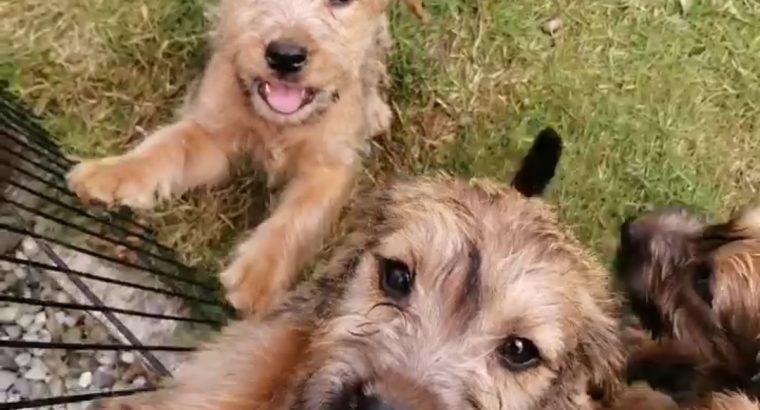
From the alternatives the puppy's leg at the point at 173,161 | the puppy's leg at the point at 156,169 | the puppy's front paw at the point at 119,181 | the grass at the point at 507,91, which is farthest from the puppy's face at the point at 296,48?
the grass at the point at 507,91

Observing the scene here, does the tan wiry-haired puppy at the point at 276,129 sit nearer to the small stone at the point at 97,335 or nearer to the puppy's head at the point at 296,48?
the puppy's head at the point at 296,48

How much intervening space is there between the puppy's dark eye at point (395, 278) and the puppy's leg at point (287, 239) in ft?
2.43

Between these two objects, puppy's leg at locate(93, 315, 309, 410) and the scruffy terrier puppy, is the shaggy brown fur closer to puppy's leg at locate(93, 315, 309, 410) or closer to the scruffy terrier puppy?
the scruffy terrier puppy

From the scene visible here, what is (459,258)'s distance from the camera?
2584mm

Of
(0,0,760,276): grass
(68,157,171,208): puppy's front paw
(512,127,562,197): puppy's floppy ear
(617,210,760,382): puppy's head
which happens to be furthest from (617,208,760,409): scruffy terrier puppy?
A: (68,157,171,208): puppy's front paw

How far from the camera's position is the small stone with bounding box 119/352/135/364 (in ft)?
11.9

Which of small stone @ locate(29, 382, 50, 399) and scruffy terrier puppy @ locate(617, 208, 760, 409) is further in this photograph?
small stone @ locate(29, 382, 50, 399)

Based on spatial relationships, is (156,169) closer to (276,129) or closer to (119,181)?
(119,181)

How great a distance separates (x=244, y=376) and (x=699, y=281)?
1426 millimetres

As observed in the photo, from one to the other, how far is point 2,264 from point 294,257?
1.02 meters

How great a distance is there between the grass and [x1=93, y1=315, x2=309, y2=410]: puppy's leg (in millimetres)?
846

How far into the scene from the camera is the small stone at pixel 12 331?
3535 mm

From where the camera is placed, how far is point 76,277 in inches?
140

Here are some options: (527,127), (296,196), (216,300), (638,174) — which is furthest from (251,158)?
(638,174)
